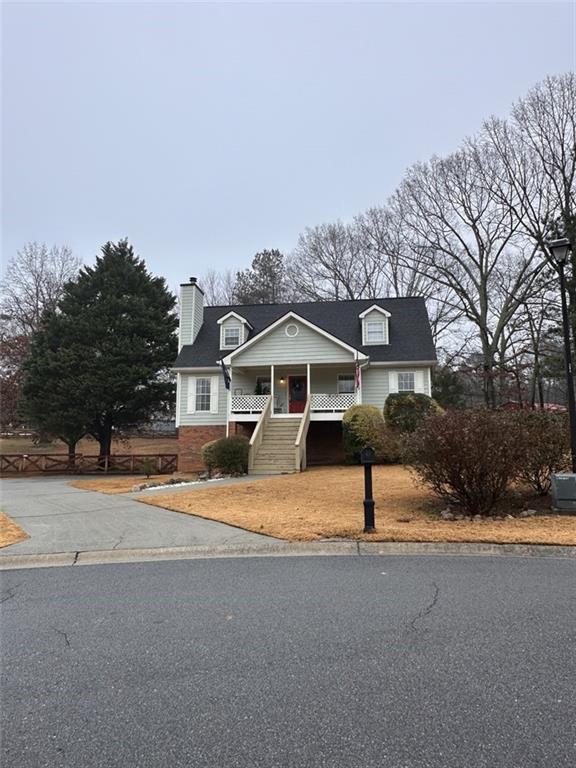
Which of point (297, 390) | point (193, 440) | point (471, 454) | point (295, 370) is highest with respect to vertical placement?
point (295, 370)

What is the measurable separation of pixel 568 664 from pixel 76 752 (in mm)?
3071

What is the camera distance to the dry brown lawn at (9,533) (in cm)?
764

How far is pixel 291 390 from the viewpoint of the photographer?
25.4 metres

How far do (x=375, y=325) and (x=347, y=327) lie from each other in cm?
164

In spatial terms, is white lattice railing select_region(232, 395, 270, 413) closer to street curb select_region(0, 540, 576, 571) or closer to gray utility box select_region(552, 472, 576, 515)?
gray utility box select_region(552, 472, 576, 515)

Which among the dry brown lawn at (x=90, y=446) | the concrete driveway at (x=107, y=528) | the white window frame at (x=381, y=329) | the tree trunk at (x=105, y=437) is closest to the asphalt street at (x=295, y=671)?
the concrete driveway at (x=107, y=528)

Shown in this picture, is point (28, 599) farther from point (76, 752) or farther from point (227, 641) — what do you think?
point (76, 752)

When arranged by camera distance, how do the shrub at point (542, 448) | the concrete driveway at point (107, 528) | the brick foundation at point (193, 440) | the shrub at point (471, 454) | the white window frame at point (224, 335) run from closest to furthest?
the concrete driveway at point (107, 528), the shrub at point (471, 454), the shrub at point (542, 448), the brick foundation at point (193, 440), the white window frame at point (224, 335)

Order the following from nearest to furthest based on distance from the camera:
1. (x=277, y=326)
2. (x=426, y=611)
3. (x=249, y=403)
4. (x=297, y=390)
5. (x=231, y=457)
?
(x=426, y=611)
(x=231, y=457)
(x=249, y=403)
(x=277, y=326)
(x=297, y=390)

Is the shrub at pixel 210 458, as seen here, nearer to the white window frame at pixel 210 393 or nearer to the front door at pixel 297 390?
the white window frame at pixel 210 393

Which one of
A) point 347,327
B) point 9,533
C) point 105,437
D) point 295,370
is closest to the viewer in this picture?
point 9,533

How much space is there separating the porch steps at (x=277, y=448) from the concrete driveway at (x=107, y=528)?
7068 mm

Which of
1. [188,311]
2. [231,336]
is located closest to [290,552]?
[231,336]

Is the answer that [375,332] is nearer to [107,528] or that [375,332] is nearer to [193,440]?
[193,440]
